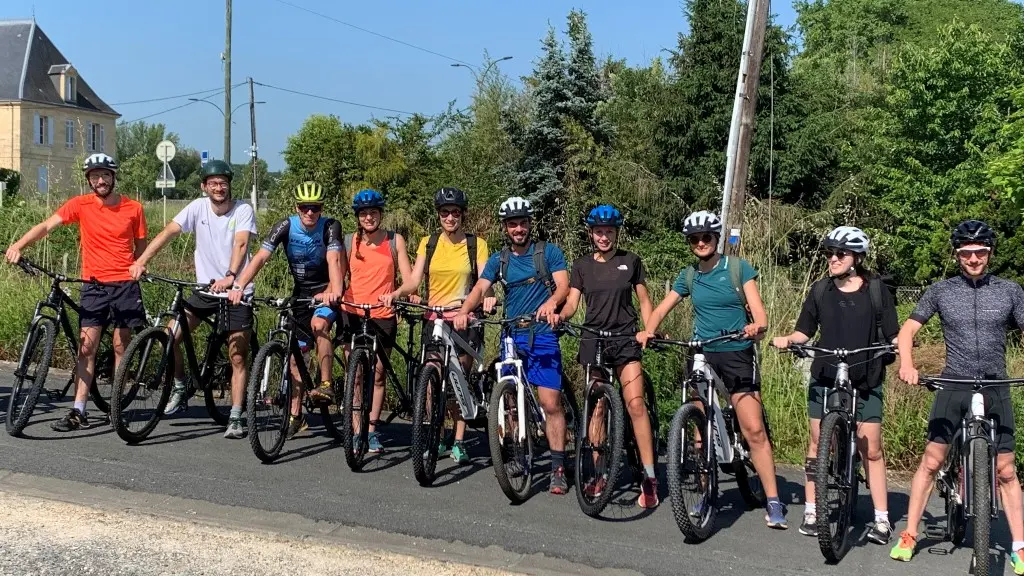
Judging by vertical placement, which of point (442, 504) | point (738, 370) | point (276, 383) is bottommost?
point (442, 504)

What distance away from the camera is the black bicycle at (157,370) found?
24.4 ft

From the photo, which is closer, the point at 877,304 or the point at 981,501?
the point at 981,501

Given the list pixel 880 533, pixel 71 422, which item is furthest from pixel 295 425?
pixel 880 533

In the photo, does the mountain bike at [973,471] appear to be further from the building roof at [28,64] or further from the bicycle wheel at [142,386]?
the building roof at [28,64]

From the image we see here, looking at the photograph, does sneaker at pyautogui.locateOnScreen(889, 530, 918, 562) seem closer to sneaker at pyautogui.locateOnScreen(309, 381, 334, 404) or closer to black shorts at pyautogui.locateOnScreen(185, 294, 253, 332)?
sneaker at pyautogui.locateOnScreen(309, 381, 334, 404)

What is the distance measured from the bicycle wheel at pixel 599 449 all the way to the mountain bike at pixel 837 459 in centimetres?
113

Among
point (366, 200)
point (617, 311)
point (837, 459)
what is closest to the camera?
point (837, 459)

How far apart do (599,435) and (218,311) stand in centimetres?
324

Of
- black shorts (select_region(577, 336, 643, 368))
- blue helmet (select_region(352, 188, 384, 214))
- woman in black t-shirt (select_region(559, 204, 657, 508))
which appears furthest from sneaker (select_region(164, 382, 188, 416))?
black shorts (select_region(577, 336, 643, 368))

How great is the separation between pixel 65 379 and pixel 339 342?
3683 millimetres

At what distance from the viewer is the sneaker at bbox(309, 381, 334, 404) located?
7.59 metres

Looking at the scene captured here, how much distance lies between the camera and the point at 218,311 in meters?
7.96

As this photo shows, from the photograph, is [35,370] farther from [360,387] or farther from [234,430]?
[360,387]

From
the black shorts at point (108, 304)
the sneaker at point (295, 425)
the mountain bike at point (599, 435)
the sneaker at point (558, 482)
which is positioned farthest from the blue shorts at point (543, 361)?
the black shorts at point (108, 304)
